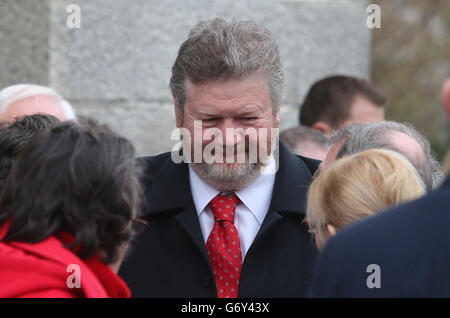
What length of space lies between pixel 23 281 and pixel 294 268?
121 centimetres

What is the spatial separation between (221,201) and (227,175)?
102 millimetres

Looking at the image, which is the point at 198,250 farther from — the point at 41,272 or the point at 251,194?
the point at 41,272

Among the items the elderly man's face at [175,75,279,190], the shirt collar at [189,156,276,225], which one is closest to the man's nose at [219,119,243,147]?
the elderly man's face at [175,75,279,190]

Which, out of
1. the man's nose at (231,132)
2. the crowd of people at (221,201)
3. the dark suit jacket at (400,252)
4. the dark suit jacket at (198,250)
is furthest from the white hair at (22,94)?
the dark suit jacket at (400,252)

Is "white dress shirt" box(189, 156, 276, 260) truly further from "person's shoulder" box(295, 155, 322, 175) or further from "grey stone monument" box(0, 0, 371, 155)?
"grey stone monument" box(0, 0, 371, 155)

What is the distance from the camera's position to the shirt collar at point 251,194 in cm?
296

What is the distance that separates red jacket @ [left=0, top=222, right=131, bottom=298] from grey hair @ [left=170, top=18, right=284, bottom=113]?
49.3 inches

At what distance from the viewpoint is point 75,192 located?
1989 millimetres

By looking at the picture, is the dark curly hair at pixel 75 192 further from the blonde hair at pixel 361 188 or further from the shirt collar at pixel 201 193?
the shirt collar at pixel 201 193

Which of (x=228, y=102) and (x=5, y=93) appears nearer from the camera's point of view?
(x=228, y=102)

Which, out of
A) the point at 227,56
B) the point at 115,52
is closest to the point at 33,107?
the point at 227,56

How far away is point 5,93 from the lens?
3650 millimetres

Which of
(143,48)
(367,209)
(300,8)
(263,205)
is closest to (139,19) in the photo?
(143,48)

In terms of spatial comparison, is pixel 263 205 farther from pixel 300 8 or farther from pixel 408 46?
pixel 408 46
